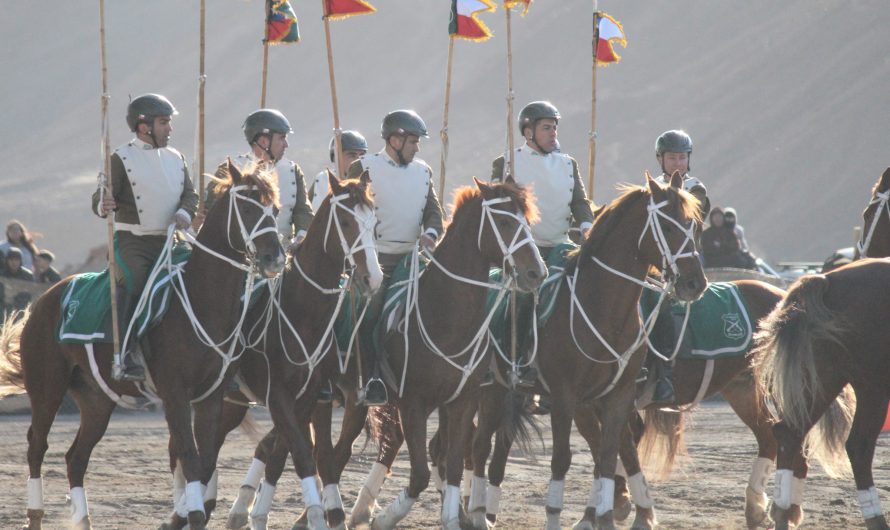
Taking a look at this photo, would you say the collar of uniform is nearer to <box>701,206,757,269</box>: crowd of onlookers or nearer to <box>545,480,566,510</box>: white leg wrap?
<box>545,480,566,510</box>: white leg wrap

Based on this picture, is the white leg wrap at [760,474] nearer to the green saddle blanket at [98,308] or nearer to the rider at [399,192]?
the rider at [399,192]

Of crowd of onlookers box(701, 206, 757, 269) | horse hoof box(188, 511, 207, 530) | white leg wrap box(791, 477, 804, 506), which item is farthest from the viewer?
crowd of onlookers box(701, 206, 757, 269)

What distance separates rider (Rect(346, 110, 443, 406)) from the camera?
10883 millimetres

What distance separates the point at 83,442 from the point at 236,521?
1.32 meters

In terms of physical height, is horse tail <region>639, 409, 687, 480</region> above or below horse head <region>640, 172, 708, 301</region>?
below

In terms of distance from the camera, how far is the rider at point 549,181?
11625 millimetres

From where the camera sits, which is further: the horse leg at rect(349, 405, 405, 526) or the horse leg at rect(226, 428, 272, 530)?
the horse leg at rect(349, 405, 405, 526)

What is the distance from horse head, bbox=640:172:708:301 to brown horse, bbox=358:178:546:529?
899 millimetres

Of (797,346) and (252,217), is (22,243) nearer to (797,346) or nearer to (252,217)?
(252,217)

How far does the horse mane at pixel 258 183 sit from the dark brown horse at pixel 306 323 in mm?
418

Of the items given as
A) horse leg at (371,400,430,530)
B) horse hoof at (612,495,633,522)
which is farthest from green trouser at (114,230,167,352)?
horse hoof at (612,495,633,522)

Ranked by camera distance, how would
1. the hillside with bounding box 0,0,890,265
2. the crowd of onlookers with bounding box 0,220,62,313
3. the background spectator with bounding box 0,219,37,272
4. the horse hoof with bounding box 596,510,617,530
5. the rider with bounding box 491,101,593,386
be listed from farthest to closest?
the hillside with bounding box 0,0,890,265 → the background spectator with bounding box 0,219,37,272 → the crowd of onlookers with bounding box 0,220,62,313 → the rider with bounding box 491,101,593,386 → the horse hoof with bounding box 596,510,617,530

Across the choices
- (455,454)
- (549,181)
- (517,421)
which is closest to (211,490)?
(455,454)

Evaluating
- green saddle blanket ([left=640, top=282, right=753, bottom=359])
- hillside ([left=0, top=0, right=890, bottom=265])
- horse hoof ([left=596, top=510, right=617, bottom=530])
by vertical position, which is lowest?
horse hoof ([left=596, top=510, right=617, bottom=530])
